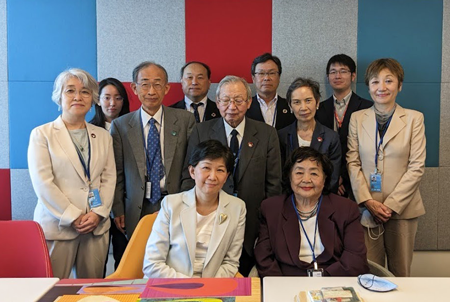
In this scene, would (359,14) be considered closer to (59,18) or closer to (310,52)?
(310,52)

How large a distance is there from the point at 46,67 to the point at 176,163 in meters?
1.80

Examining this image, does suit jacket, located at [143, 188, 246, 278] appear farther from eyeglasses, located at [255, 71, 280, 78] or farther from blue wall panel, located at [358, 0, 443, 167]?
blue wall panel, located at [358, 0, 443, 167]

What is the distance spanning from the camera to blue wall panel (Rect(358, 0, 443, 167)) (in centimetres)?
379

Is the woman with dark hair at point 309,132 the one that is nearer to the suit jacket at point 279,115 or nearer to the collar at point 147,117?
the suit jacket at point 279,115

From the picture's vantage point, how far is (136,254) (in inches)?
89.6

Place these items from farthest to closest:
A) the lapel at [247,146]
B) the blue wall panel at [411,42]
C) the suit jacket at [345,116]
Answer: the blue wall panel at [411,42], the suit jacket at [345,116], the lapel at [247,146]

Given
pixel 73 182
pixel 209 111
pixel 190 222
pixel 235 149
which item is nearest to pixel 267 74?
pixel 209 111

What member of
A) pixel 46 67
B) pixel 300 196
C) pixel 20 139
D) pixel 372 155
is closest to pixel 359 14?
pixel 372 155

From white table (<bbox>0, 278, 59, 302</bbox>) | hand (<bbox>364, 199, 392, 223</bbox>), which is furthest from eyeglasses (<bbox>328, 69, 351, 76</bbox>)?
white table (<bbox>0, 278, 59, 302</bbox>)

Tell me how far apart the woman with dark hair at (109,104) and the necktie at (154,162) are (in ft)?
1.86

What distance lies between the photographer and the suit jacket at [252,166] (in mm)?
2699

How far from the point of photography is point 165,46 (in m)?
3.86

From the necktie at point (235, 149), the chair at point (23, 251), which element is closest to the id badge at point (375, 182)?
the necktie at point (235, 149)

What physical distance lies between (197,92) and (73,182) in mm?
1261
